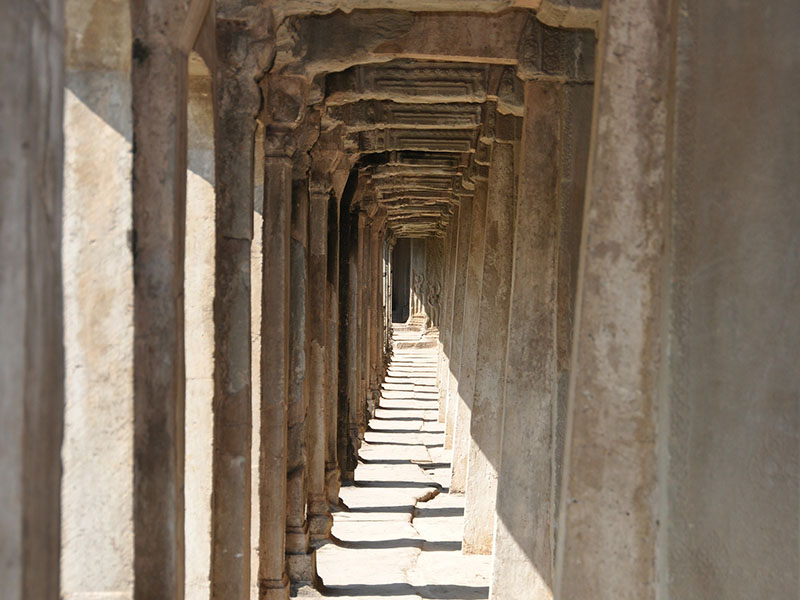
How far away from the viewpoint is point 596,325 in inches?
148

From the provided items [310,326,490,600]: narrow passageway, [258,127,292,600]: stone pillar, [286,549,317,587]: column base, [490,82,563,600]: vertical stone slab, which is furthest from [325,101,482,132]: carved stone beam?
[310,326,490,600]: narrow passageway

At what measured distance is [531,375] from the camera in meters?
6.91

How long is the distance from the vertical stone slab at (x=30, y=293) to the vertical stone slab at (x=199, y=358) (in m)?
3.37

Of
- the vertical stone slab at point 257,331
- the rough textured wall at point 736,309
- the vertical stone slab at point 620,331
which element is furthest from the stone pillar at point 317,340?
the rough textured wall at point 736,309

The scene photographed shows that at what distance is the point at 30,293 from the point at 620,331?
2.36m

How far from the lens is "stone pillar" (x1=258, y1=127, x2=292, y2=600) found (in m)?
7.19

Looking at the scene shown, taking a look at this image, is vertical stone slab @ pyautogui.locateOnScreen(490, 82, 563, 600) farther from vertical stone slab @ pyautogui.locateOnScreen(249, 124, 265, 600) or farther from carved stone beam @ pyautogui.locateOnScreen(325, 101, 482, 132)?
carved stone beam @ pyautogui.locateOnScreen(325, 101, 482, 132)

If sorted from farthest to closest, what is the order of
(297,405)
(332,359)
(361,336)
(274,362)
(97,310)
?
(361,336) < (332,359) < (297,405) < (274,362) < (97,310)

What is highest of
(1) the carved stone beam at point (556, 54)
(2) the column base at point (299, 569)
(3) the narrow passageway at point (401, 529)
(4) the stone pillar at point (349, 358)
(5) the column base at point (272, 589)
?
(1) the carved stone beam at point (556, 54)

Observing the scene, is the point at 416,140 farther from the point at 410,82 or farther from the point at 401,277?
the point at 401,277

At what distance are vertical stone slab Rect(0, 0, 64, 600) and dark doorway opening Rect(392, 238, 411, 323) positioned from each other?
40.9m

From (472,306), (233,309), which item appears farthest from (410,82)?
(472,306)

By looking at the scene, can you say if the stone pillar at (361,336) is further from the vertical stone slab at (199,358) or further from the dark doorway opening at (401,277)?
the dark doorway opening at (401,277)

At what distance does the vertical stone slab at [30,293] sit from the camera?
1746mm
